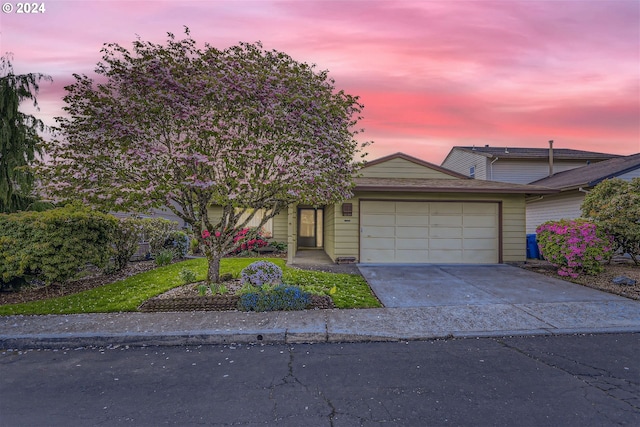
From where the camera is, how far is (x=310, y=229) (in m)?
20.1

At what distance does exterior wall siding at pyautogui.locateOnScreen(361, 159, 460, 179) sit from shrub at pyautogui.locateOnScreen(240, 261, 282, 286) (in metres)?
7.61

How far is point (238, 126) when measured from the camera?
6910mm

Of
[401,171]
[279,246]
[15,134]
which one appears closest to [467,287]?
[401,171]

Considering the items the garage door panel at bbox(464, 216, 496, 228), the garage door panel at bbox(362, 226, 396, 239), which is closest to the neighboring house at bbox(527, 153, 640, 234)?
the garage door panel at bbox(464, 216, 496, 228)

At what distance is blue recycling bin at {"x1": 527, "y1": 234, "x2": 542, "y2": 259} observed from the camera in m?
14.2

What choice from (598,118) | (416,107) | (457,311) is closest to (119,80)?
(457,311)

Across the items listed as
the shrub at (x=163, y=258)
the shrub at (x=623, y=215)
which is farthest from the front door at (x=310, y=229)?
the shrub at (x=623, y=215)

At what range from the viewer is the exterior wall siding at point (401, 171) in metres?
14.5

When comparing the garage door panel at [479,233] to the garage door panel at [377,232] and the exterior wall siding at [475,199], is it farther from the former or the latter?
the garage door panel at [377,232]

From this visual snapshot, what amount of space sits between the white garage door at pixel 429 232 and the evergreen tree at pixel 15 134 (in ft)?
35.3

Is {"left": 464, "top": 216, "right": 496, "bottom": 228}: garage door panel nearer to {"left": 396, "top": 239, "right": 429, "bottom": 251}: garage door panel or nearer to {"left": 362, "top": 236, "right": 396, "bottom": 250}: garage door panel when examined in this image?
{"left": 396, "top": 239, "right": 429, "bottom": 251}: garage door panel

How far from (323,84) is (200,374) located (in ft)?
19.7

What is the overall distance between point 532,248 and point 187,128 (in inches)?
550

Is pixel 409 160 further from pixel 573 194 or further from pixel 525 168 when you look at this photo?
pixel 525 168
